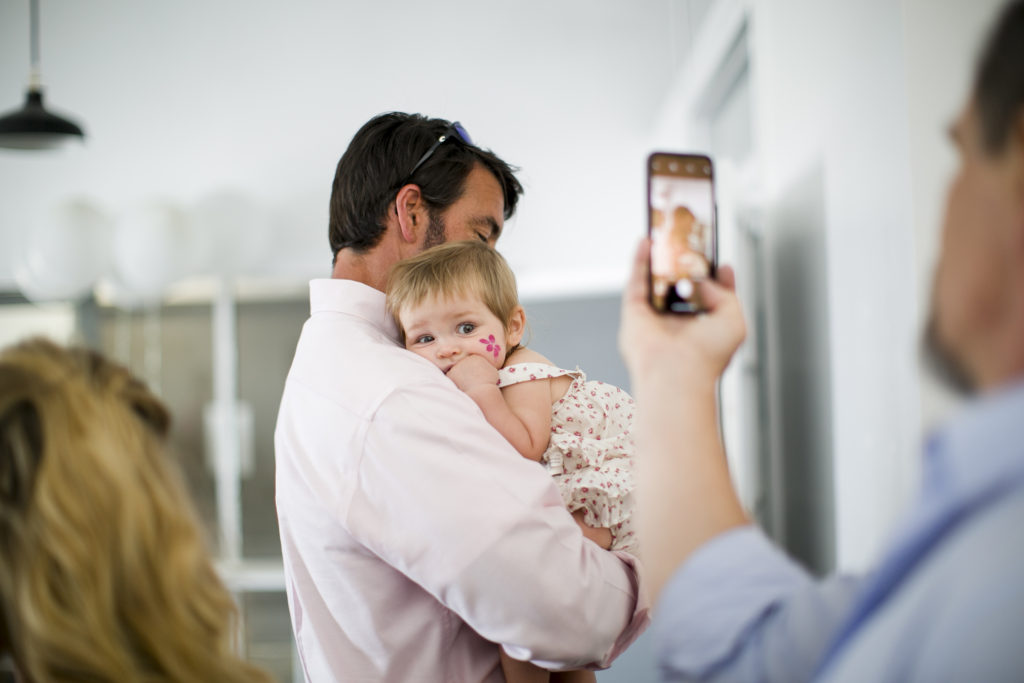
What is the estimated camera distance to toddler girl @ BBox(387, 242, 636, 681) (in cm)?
117

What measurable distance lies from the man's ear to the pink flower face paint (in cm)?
22

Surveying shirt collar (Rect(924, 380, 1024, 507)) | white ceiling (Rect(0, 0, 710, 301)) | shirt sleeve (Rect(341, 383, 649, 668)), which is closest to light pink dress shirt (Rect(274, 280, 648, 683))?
shirt sleeve (Rect(341, 383, 649, 668))

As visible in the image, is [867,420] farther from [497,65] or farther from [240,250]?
[240,250]

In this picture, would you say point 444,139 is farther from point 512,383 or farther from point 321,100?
point 321,100

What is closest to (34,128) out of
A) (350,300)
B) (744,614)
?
(350,300)

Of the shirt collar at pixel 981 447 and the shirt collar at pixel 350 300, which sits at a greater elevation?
the shirt collar at pixel 981 447

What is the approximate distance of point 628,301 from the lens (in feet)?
2.32

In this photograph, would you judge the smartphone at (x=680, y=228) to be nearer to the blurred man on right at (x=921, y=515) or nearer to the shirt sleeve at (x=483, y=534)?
the blurred man on right at (x=921, y=515)

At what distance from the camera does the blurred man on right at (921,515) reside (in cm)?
43

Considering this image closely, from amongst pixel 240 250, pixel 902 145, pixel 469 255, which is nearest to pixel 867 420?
pixel 902 145

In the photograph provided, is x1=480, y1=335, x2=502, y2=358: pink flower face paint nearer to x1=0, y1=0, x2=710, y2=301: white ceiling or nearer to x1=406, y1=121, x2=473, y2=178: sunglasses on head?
x1=406, y1=121, x2=473, y2=178: sunglasses on head

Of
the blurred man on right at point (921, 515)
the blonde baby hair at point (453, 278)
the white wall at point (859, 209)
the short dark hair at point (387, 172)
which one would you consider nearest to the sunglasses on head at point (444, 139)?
the short dark hair at point (387, 172)

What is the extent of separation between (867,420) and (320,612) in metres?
0.72

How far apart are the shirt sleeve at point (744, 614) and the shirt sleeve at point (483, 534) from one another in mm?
328
